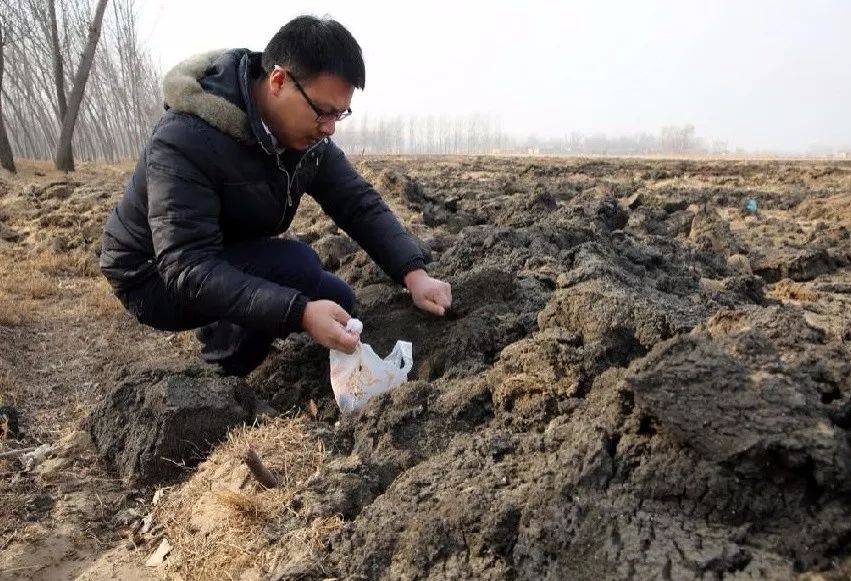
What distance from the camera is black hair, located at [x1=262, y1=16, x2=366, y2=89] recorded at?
2619 millimetres

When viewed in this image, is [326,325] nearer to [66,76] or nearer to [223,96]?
[223,96]

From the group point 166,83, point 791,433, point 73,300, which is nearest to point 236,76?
point 166,83

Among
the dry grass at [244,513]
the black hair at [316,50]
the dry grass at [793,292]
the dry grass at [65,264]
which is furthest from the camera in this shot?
the dry grass at [65,264]

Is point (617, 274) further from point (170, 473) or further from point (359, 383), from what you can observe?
point (170, 473)

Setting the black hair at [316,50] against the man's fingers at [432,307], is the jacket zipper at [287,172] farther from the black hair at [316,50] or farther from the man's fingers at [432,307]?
the man's fingers at [432,307]

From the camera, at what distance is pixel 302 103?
8.92 ft

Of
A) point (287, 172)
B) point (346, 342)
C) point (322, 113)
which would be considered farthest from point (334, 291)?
point (322, 113)

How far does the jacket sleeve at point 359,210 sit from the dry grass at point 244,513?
3.23ft

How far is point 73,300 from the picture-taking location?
5621 mm

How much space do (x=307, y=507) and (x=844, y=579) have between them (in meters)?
1.44

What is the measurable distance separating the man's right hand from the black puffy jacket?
4cm

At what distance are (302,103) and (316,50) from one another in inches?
8.4

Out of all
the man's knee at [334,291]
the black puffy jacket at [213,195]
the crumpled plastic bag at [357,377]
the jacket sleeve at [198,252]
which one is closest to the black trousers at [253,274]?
the man's knee at [334,291]

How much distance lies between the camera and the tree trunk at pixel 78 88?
54.0 feet
